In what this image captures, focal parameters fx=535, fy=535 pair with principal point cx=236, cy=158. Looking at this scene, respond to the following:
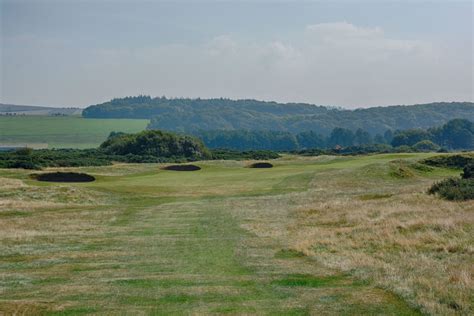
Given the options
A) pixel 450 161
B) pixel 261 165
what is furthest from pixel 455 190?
pixel 261 165

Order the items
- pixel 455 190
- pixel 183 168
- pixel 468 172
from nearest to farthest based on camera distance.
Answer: pixel 455 190 < pixel 468 172 < pixel 183 168

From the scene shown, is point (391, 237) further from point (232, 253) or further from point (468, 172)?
point (468, 172)

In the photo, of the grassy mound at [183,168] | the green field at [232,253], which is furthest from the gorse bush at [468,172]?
the grassy mound at [183,168]

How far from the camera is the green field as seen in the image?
41.4 feet

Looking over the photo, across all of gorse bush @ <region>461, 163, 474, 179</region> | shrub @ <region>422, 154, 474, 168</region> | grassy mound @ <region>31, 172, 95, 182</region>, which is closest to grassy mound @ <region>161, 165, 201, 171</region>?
grassy mound @ <region>31, 172, 95, 182</region>

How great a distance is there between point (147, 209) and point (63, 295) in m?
23.7

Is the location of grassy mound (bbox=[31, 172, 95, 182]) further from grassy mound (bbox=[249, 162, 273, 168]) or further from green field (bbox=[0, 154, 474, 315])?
grassy mound (bbox=[249, 162, 273, 168])

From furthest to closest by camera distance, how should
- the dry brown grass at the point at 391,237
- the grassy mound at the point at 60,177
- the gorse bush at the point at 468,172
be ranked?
1. the grassy mound at the point at 60,177
2. the gorse bush at the point at 468,172
3. the dry brown grass at the point at 391,237

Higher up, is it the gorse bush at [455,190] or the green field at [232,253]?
the gorse bush at [455,190]

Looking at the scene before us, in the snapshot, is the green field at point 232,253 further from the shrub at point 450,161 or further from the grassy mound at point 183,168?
the shrub at point 450,161

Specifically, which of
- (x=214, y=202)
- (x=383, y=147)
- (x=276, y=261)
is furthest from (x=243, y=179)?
(x=383, y=147)

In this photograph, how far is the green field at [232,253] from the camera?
1262 centimetres

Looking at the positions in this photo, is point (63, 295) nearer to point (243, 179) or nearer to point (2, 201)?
point (2, 201)

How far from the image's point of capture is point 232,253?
20.2 m
